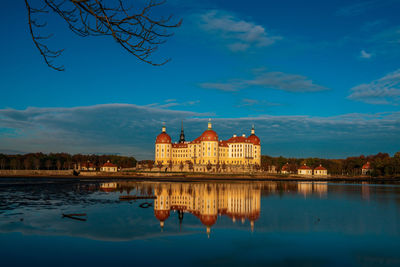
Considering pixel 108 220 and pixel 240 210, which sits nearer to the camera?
pixel 108 220

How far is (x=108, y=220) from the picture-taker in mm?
18578

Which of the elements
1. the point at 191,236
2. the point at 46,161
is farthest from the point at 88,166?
the point at 191,236

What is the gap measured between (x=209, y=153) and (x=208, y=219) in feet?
280

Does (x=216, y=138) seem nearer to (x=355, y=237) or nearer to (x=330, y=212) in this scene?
(x=330, y=212)

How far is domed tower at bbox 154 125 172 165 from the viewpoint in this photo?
112 meters

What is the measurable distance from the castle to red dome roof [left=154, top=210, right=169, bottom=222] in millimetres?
76390

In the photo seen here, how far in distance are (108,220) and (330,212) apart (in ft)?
48.7

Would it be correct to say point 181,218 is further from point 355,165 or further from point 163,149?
point 355,165

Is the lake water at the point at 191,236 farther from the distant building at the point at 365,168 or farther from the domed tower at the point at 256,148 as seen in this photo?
the distant building at the point at 365,168

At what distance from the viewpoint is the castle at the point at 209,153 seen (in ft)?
339

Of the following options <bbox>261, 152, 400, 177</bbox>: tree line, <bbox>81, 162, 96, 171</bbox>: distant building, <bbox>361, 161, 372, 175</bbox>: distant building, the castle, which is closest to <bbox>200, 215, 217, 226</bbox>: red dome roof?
the castle

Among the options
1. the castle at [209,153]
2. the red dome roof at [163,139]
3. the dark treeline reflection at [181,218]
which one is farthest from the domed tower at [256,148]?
the dark treeline reflection at [181,218]

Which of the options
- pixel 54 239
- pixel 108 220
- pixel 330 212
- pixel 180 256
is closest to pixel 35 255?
pixel 54 239

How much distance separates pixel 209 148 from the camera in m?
106
